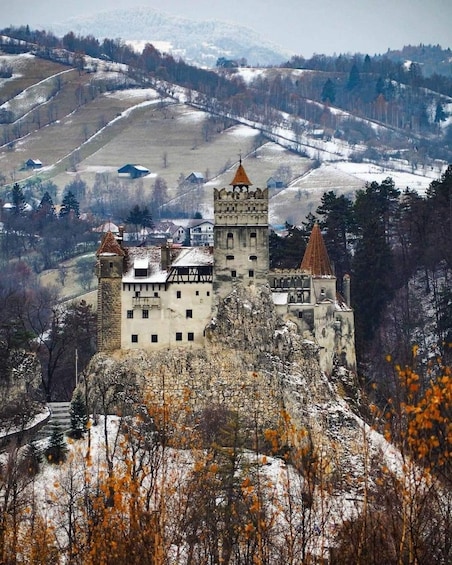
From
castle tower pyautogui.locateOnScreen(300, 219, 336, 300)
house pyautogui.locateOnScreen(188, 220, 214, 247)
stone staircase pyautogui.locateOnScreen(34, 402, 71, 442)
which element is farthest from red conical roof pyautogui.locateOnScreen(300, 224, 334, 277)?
house pyautogui.locateOnScreen(188, 220, 214, 247)

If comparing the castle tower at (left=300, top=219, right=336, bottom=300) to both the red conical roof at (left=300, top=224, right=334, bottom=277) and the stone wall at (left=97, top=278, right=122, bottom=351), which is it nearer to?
the red conical roof at (left=300, top=224, right=334, bottom=277)

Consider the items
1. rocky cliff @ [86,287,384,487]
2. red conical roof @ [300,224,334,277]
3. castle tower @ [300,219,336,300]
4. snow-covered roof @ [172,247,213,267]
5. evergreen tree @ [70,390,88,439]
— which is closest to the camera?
evergreen tree @ [70,390,88,439]

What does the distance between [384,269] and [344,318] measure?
17.3 metres

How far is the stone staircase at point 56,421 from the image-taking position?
78.8 m

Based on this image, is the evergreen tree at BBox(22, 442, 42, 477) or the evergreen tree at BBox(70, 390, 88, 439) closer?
the evergreen tree at BBox(22, 442, 42, 477)

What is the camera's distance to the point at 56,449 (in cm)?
7538

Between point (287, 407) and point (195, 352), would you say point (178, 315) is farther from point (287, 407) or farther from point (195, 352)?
point (287, 407)

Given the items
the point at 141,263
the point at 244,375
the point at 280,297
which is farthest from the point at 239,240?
the point at 244,375

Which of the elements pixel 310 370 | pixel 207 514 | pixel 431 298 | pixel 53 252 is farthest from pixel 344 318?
pixel 53 252

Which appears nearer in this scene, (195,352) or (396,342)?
(195,352)

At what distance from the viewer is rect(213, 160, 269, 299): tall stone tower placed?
81750 millimetres

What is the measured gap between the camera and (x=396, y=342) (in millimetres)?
93375

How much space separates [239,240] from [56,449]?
15.7m

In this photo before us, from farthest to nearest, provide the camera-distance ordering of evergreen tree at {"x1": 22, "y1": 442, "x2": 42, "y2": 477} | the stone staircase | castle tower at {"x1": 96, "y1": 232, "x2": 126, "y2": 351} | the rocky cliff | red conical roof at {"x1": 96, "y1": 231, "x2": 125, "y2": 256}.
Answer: red conical roof at {"x1": 96, "y1": 231, "x2": 125, "y2": 256} < castle tower at {"x1": 96, "y1": 232, "x2": 126, "y2": 351} < the rocky cliff < the stone staircase < evergreen tree at {"x1": 22, "y1": 442, "x2": 42, "y2": 477}
